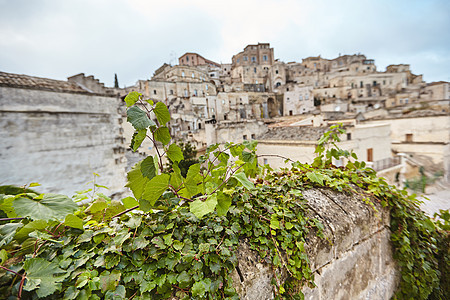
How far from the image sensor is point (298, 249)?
1188 millimetres

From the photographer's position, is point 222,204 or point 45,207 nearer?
point 45,207

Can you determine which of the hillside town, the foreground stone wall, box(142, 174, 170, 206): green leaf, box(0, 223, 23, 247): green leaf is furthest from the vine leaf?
the foreground stone wall

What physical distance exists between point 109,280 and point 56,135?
7.37 meters

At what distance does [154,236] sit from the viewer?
40.0 inches

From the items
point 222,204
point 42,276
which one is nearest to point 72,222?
point 42,276

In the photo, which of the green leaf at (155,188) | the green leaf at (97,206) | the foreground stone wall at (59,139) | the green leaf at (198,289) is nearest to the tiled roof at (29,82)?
the foreground stone wall at (59,139)

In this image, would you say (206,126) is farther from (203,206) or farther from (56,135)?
(203,206)

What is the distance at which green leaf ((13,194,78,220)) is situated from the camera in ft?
2.65

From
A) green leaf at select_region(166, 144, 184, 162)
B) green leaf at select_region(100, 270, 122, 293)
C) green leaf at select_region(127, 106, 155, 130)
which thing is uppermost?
green leaf at select_region(127, 106, 155, 130)

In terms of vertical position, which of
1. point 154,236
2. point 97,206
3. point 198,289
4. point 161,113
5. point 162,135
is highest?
point 161,113

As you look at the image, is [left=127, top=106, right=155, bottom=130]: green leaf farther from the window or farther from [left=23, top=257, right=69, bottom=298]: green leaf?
the window

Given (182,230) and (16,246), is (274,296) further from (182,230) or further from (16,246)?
(16,246)

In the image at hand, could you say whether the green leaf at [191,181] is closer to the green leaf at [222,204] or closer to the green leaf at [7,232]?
the green leaf at [222,204]

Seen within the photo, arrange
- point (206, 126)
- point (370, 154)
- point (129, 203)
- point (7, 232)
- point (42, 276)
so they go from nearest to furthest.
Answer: point (42, 276) → point (7, 232) → point (129, 203) → point (370, 154) → point (206, 126)
